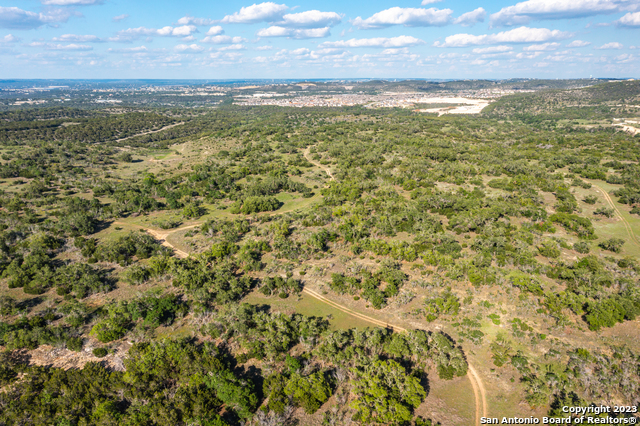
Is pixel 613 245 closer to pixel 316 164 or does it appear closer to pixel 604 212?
pixel 604 212

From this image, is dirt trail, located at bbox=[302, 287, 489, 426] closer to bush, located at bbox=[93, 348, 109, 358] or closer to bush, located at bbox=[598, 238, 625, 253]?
bush, located at bbox=[93, 348, 109, 358]

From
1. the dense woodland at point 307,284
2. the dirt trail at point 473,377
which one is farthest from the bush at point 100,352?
the dirt trail at point 473,377

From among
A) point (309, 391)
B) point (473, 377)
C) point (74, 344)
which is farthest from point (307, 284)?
point (74, 344)

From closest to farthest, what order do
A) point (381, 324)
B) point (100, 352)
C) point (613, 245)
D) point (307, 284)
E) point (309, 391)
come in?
point (309, 391), point (100, 352), point (381, 324), point (307, 284), point (613, 245)

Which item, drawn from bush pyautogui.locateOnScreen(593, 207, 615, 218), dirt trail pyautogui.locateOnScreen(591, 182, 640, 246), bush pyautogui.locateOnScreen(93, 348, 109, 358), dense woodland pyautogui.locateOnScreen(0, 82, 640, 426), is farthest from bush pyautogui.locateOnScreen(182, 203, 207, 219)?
bush pyautogui.locateOnScreen(593, 207, 615, 218)

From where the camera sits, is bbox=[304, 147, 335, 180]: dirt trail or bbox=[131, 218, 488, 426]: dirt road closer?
bbox=[131, 218, 488, 426]: dirt road

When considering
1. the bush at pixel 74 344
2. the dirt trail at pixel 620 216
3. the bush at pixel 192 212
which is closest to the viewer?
the bush at pixel 74 344

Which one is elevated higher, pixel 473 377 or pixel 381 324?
pixel 381 324

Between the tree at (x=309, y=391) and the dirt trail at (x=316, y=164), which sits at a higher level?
the dirt trail at (x=316, y=164)

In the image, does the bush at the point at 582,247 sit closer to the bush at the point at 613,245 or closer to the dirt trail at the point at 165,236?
the bush at the point at 613,245

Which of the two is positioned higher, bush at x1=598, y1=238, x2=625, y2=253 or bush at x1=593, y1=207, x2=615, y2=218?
bush at x1=593, y1=207, x2=615, y2=218
